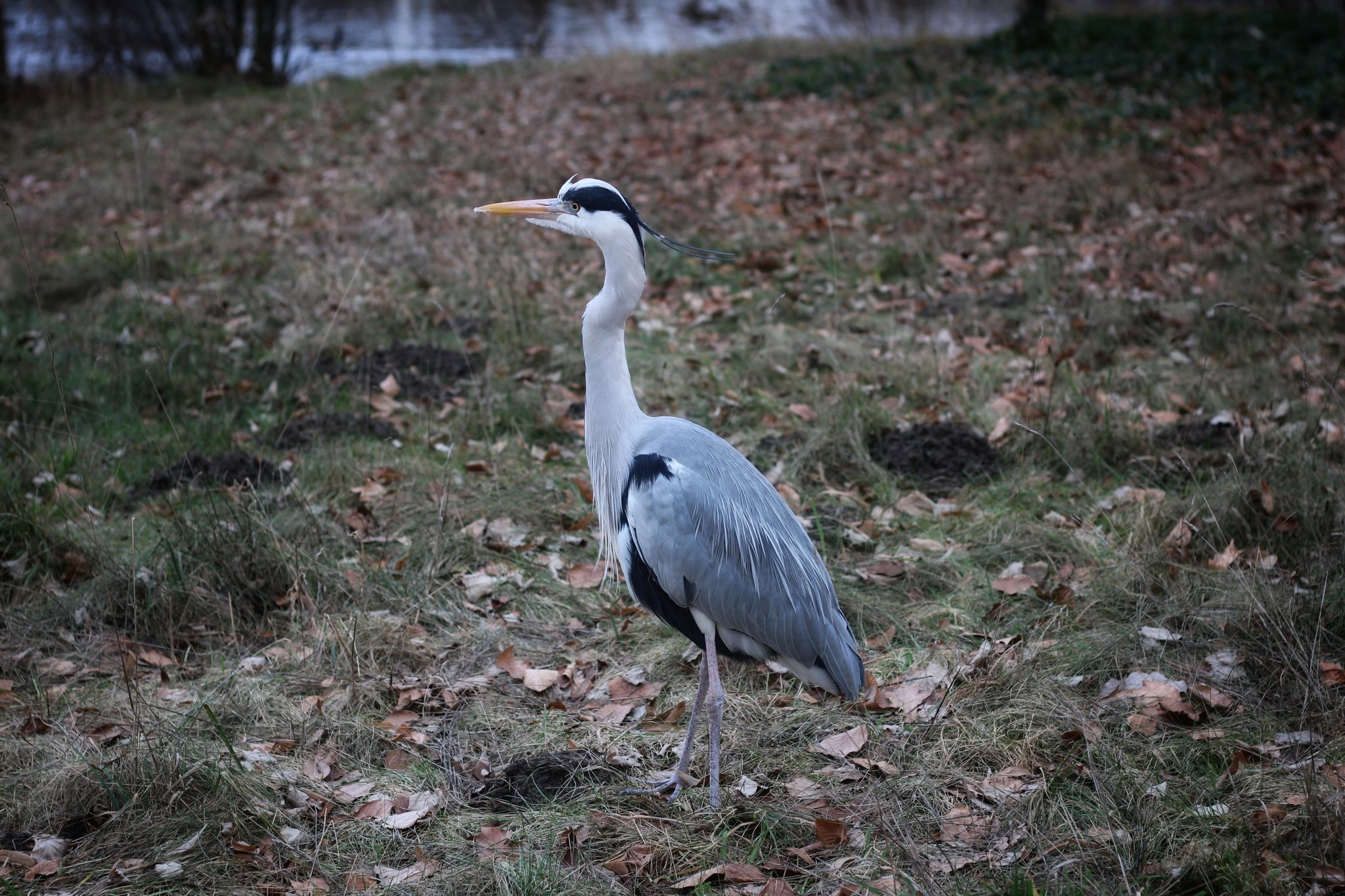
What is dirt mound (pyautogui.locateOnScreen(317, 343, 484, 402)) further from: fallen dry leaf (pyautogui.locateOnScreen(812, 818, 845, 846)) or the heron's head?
fallen dry leaf (pyautogui.locateOnScreen(812, 818, 845, 846))

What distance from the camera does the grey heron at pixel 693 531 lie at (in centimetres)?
365

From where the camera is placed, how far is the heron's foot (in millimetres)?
3645

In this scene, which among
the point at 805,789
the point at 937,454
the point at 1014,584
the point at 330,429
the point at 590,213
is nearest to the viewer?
the point at 805,789

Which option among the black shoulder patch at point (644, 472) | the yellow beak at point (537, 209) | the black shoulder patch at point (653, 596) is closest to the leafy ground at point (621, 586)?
the black shoulder patch at point (653, 596)

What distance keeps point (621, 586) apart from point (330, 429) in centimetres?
230

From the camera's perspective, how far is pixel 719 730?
3.54 metres

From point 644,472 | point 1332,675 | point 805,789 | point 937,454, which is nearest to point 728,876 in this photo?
point 805,789

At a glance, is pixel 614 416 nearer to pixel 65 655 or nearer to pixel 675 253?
pixel 65 655

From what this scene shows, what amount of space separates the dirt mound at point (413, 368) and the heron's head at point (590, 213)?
2896 mm

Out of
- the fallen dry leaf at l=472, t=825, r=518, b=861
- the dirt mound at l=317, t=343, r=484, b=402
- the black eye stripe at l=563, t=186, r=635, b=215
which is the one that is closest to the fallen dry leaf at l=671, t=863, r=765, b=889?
the fallen dry leaf at l=472, t=825, r=518, b=861

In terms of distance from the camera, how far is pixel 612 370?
3.88 m

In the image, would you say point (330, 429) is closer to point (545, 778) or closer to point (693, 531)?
point (545, 778)

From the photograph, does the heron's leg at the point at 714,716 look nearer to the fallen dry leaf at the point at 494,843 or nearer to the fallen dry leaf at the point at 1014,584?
the fallen dry leaf at the point at 494,843

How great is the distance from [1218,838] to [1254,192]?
808cm
